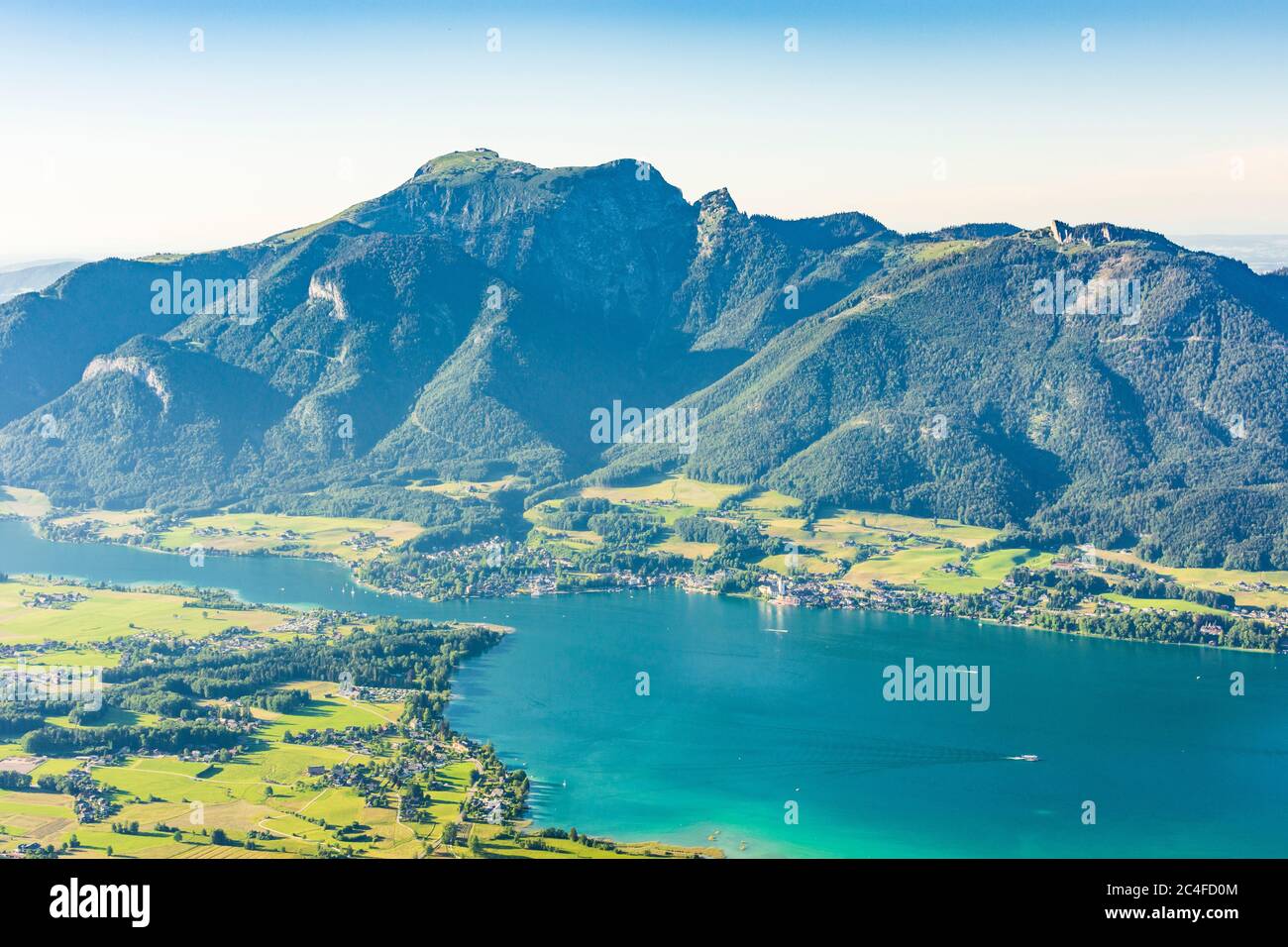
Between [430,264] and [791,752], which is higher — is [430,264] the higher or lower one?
the higher one

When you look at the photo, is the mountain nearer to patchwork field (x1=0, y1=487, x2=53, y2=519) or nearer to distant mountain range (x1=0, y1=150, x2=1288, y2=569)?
distant mountain range (x1=0, y1=150, x2=1288, y2=569)

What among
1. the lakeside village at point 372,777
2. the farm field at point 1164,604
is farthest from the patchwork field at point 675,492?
the lakeside village at point 372,777

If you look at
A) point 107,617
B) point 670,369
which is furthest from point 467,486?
point 107,617

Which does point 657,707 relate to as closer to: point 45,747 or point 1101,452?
point 45,747

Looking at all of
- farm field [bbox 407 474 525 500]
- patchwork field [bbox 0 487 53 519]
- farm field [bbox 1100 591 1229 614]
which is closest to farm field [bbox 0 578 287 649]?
patchwork field [bbox 0 487 53 519]

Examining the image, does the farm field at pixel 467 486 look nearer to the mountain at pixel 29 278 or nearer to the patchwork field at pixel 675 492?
the patchwork field at pixel 675 492

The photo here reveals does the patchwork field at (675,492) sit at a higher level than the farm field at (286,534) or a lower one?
higher
